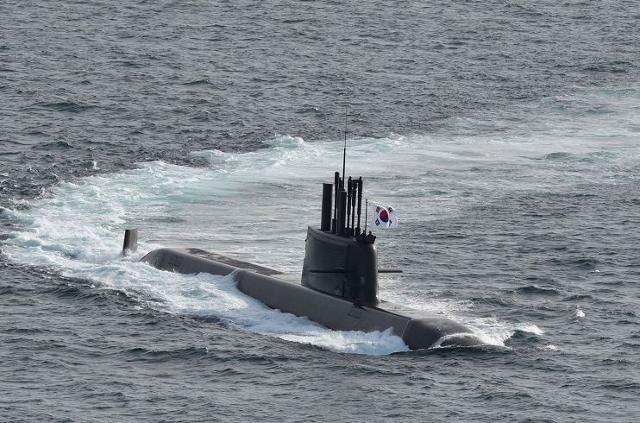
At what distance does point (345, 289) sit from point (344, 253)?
125 cm

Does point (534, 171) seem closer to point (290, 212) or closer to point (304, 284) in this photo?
point (290, 212)

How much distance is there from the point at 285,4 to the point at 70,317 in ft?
243

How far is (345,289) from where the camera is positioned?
4753 centimetres

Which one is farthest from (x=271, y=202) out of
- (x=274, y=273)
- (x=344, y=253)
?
(x=344, y=253)

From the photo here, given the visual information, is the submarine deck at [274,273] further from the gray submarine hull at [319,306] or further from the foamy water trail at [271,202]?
the foamy water trail at [271,202]

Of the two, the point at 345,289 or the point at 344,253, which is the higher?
the point at 344,253

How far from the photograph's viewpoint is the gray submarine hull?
44.5m

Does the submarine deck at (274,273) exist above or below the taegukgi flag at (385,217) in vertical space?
below

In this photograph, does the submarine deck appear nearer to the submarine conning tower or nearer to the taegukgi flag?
the submarine conning tower

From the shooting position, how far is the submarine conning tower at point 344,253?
1841 inches

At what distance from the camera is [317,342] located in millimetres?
45500

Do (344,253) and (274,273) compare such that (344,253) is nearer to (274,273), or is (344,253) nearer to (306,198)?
(274,273)

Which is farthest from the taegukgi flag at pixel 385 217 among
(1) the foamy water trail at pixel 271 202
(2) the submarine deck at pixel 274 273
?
(1) the foamy water trail at pixel 271 202

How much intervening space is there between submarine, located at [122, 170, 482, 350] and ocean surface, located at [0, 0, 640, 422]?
525 millimetres
